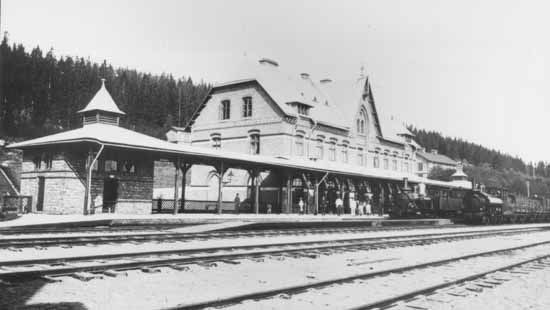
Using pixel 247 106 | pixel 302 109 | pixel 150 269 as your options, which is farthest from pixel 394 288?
pixel 247 106

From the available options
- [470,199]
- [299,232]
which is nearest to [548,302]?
[299,232]

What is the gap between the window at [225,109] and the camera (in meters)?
36.8

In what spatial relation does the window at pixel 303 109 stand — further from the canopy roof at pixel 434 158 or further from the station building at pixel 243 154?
the canopy roof at pixel 434 158

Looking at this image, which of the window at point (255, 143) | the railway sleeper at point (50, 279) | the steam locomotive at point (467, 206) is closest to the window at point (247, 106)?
the window at point (255, 143)

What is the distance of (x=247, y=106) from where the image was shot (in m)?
35.6

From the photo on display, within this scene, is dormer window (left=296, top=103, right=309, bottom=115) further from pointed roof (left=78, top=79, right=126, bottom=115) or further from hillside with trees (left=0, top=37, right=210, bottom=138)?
hillside with trees (left=0, top=37, right=210, bottom=138)

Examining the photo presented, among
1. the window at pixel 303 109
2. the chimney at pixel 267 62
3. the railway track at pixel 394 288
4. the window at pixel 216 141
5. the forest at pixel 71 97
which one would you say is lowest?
the railway track at pixel 394 288

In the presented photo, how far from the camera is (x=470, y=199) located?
90.4 feet

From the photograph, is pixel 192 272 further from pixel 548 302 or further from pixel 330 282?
pixel 548 302

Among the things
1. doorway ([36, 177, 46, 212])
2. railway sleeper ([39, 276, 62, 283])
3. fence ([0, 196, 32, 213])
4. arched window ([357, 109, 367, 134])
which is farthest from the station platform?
arched window ([357, 109, 367, 134])

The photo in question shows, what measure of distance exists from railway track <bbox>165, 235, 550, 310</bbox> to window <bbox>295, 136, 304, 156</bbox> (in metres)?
24.1

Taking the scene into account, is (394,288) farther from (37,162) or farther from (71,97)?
(71,97)

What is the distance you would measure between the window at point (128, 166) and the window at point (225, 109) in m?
14.9

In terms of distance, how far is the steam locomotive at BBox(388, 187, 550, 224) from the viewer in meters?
27.2
